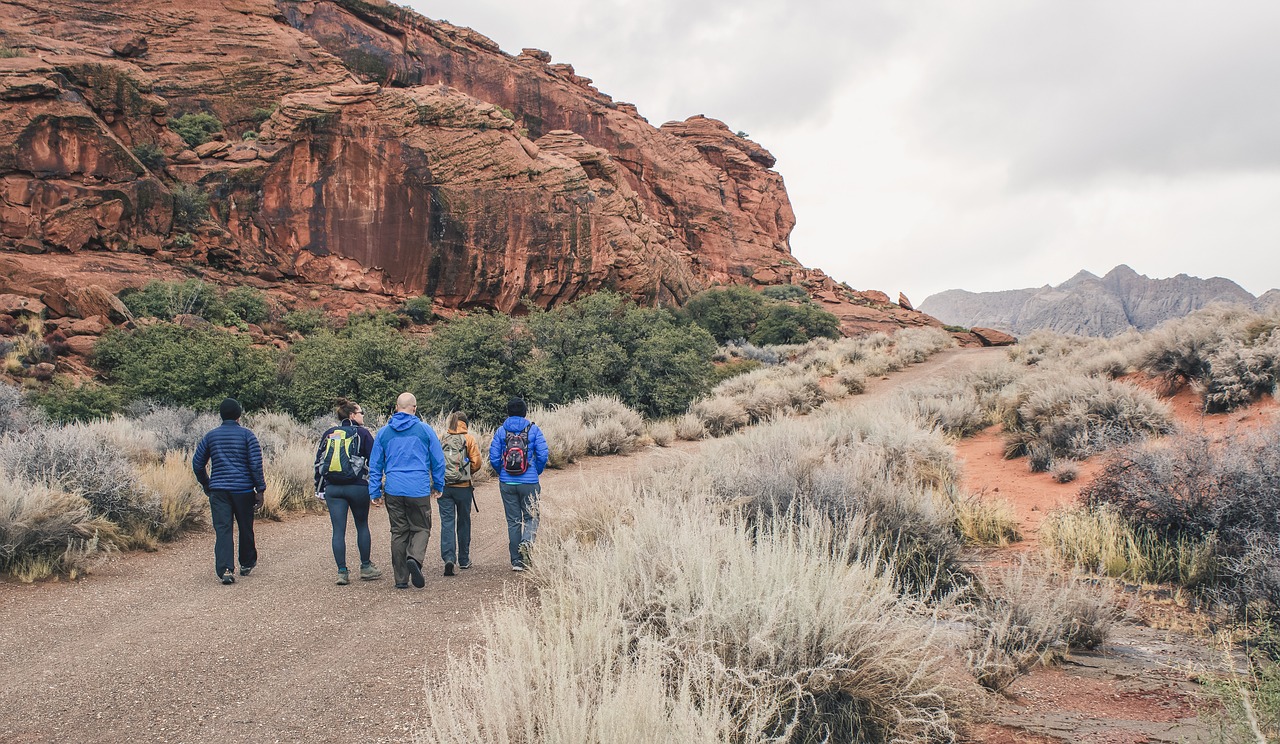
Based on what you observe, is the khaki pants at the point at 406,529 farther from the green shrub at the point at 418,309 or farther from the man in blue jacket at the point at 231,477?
the green shrub at the point at 418,309

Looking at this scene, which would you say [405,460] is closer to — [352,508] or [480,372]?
[352,508]

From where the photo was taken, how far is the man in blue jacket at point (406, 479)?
660cm

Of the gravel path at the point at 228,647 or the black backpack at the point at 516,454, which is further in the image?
the black backpack at the point at 516,454

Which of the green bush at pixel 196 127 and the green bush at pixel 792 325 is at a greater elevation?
the green bush at pixel 196 127

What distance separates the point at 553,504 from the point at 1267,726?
249 inches

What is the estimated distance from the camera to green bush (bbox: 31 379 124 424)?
16.6 m

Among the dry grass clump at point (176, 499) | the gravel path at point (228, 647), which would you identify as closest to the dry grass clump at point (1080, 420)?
the gravel path at point (228, 647)

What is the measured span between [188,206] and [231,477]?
108 feet

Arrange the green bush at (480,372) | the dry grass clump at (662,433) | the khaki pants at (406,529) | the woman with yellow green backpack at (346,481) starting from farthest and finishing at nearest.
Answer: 1. the green bush at (480,372)
2. the dry grass clump at (662,433)
3. the woman with yellow green backpack at (346,481)
4. the khaki pants at (406,529)

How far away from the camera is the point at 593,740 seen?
95.9 inches

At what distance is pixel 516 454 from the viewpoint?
275 inches

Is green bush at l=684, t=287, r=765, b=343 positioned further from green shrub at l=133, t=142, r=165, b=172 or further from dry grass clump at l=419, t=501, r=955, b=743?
dry grass clump at l=419, t=501, r=955, b=743

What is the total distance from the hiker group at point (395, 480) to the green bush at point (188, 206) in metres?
32.2

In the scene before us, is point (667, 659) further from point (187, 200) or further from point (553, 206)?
point (187, 200)
